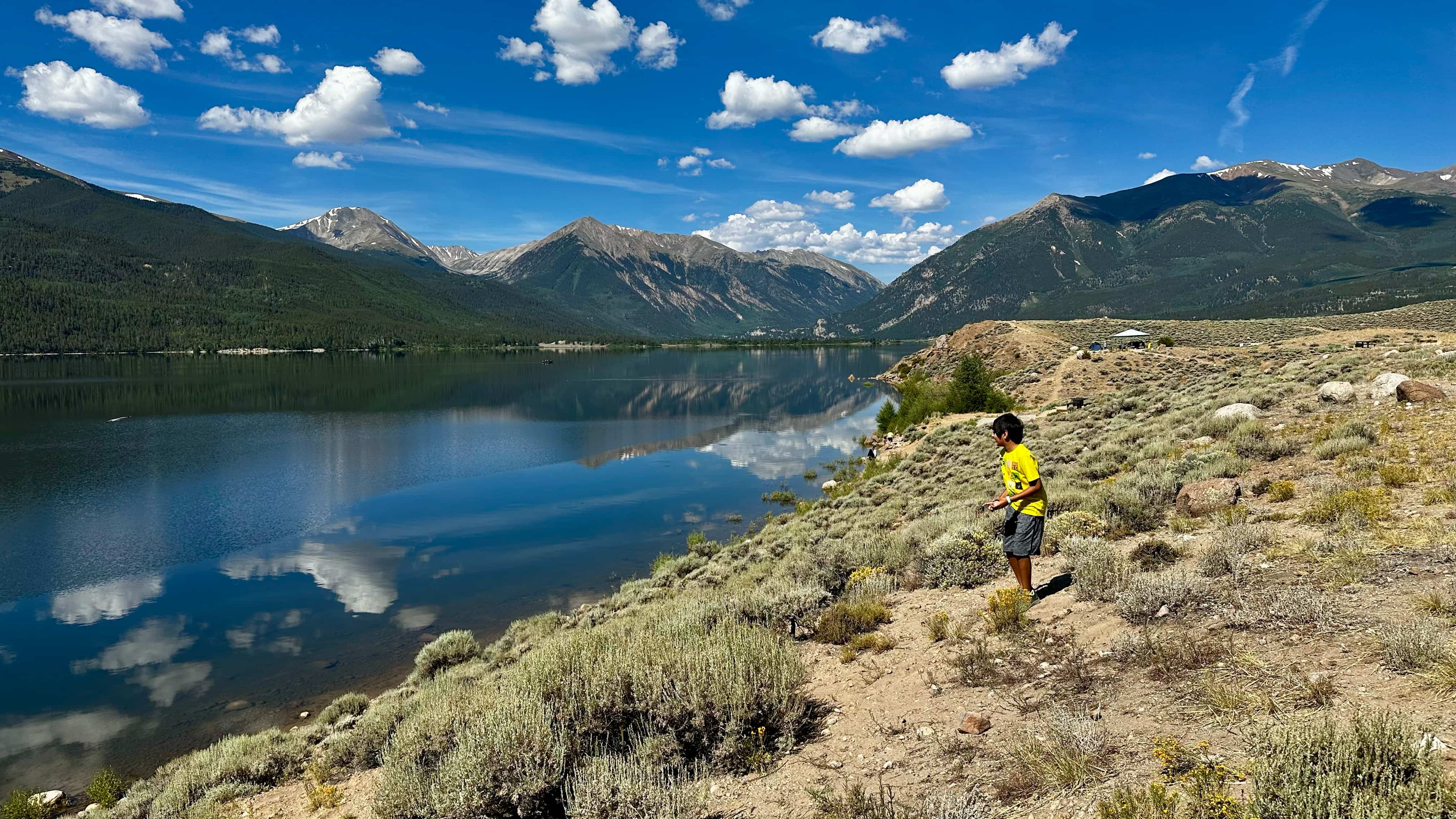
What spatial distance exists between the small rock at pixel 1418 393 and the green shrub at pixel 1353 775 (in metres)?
14.4

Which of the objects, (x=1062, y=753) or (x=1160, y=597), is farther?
(x=1160, y=597)

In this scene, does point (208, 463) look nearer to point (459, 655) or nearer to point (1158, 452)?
point (459, 655)

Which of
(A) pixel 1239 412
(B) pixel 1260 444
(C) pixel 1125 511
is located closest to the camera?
(C) pixel 1125 511

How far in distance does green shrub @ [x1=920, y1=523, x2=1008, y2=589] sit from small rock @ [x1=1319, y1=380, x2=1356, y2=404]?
11.8 metres

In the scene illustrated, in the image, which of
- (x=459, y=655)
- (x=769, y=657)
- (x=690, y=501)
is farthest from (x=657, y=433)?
(x=769, y=657)

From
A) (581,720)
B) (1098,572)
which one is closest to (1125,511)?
(1098,572)

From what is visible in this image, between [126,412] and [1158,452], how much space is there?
267 feet

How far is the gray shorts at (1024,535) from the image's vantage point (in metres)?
8.45

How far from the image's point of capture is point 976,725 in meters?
5.70

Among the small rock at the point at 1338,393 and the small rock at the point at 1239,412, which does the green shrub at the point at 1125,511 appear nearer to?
the small rock at the point at 1239,412

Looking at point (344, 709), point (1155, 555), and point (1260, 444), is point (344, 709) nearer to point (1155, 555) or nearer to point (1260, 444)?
point (1155, 555)

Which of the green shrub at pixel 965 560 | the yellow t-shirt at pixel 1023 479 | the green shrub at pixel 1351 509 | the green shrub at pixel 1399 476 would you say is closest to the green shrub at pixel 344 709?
the green shrub at pixel 965 560

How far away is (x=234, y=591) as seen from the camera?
68.5 ft

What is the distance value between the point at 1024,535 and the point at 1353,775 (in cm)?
502
